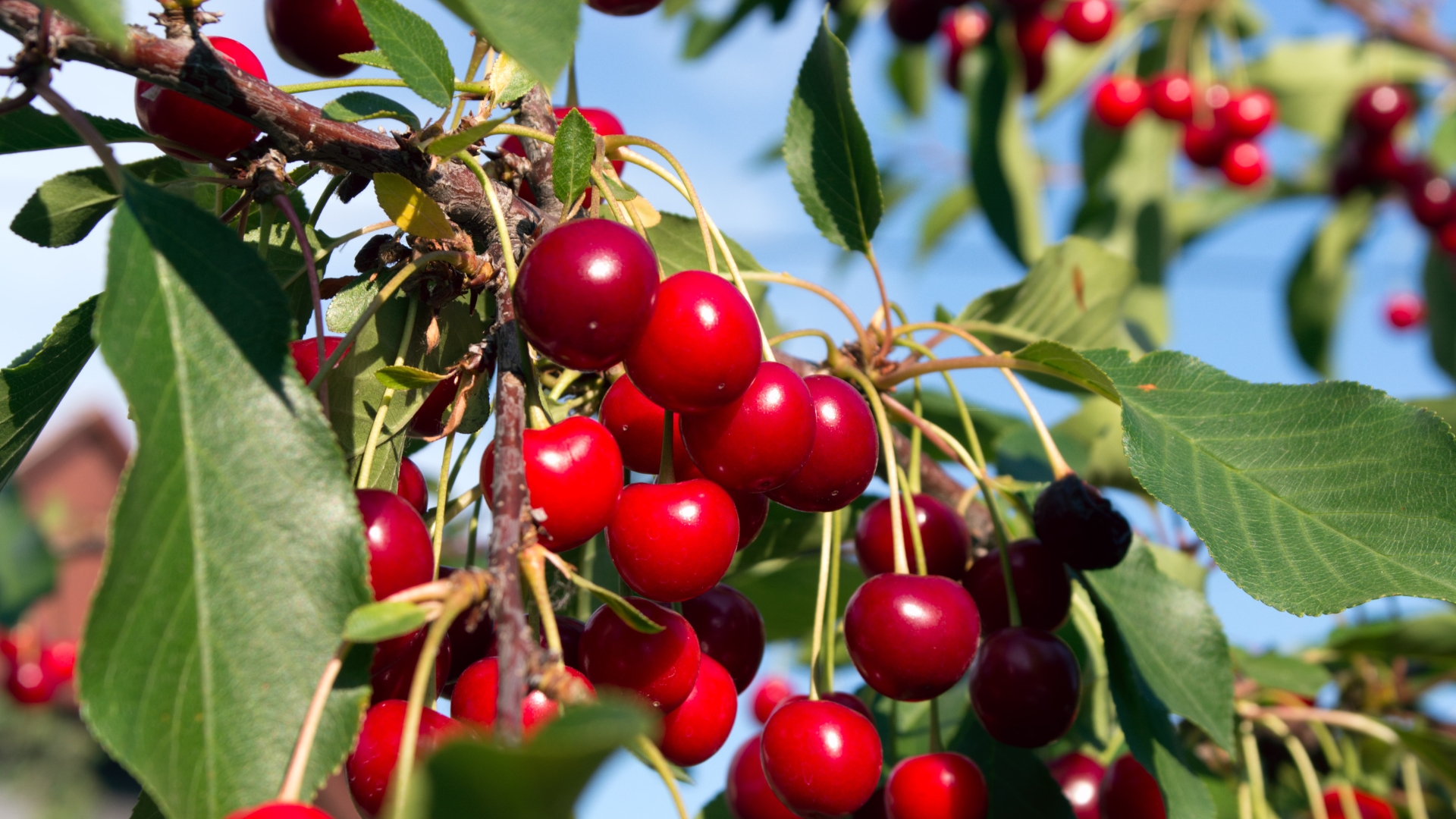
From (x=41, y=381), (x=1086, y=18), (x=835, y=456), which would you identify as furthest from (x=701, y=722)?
(x=1086, y=18)

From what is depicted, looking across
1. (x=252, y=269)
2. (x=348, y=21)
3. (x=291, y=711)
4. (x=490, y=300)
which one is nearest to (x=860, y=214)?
(x=490, y=300)

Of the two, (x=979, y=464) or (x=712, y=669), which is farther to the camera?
(x=979, y=464)

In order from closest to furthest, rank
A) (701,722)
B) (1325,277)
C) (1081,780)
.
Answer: (701,722) → (1081,780) → (1325,277)

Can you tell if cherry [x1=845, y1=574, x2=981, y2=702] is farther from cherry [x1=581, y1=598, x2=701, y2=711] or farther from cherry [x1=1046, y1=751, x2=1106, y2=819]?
cherry [x1=1046, y1=751, x2=1106, y2=819]

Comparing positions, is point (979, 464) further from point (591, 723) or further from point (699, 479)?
point (591, 723)

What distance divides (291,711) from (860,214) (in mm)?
778

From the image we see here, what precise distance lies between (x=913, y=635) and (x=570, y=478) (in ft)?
1.07

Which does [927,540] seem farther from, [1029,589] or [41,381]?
[41,381]

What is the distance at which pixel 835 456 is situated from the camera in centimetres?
76

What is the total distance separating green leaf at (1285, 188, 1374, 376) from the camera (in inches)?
148

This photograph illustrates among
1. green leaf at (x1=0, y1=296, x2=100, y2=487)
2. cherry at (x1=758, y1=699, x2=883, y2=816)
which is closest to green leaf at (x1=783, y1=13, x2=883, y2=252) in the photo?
cherry at (x1=758, y1=699, x2=883, y2=816)

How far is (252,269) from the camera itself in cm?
62

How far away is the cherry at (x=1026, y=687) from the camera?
925 mm

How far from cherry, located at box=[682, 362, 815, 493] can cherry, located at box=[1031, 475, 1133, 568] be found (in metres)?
0.39
